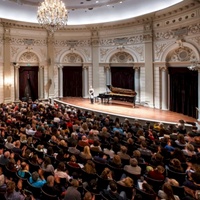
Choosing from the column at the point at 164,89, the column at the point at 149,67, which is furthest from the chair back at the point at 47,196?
the column at the point at 149,67

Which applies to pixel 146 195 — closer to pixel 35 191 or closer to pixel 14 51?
pixel 35 191

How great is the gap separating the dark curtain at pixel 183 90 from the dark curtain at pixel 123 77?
13.3 ft

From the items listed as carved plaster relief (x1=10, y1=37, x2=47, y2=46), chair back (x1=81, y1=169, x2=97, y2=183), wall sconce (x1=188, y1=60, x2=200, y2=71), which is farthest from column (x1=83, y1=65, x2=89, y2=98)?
Result: chair back (x1=81, y1=169, x2=97, y2=183)

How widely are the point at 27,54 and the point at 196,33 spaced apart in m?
13.5

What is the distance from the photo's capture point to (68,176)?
18.7ft

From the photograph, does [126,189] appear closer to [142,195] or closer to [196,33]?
[142,195]

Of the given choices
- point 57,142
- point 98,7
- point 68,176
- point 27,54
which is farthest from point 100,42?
point 68,176

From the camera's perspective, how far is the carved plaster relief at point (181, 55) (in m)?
14.6

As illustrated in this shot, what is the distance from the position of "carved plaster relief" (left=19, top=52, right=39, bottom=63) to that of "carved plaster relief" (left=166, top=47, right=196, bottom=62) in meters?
11.2

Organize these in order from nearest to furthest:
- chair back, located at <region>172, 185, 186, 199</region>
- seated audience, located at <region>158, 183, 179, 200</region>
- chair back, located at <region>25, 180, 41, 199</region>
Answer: seated audience, located at <region>158, 183, 179, 200</region>
chair back, located at <region>172, 185, 186, 199</region>
chair back, located at <region>25, 180, 41, 199</region>

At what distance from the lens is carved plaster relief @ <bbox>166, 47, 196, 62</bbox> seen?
47.9 feet

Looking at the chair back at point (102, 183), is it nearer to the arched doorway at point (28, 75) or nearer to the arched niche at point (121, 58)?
the arched niche at point (121, 58)

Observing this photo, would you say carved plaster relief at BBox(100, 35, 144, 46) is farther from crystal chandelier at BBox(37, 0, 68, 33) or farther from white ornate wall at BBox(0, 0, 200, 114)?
crystal chandelier at BBox(37, 0, 68, 33)

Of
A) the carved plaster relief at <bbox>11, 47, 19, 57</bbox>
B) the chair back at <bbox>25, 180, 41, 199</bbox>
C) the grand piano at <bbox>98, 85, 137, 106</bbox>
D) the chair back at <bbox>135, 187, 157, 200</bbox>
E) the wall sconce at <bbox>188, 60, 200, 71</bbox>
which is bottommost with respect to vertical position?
the chair back at <bbox>25, 180, 41, 199</bbox>
